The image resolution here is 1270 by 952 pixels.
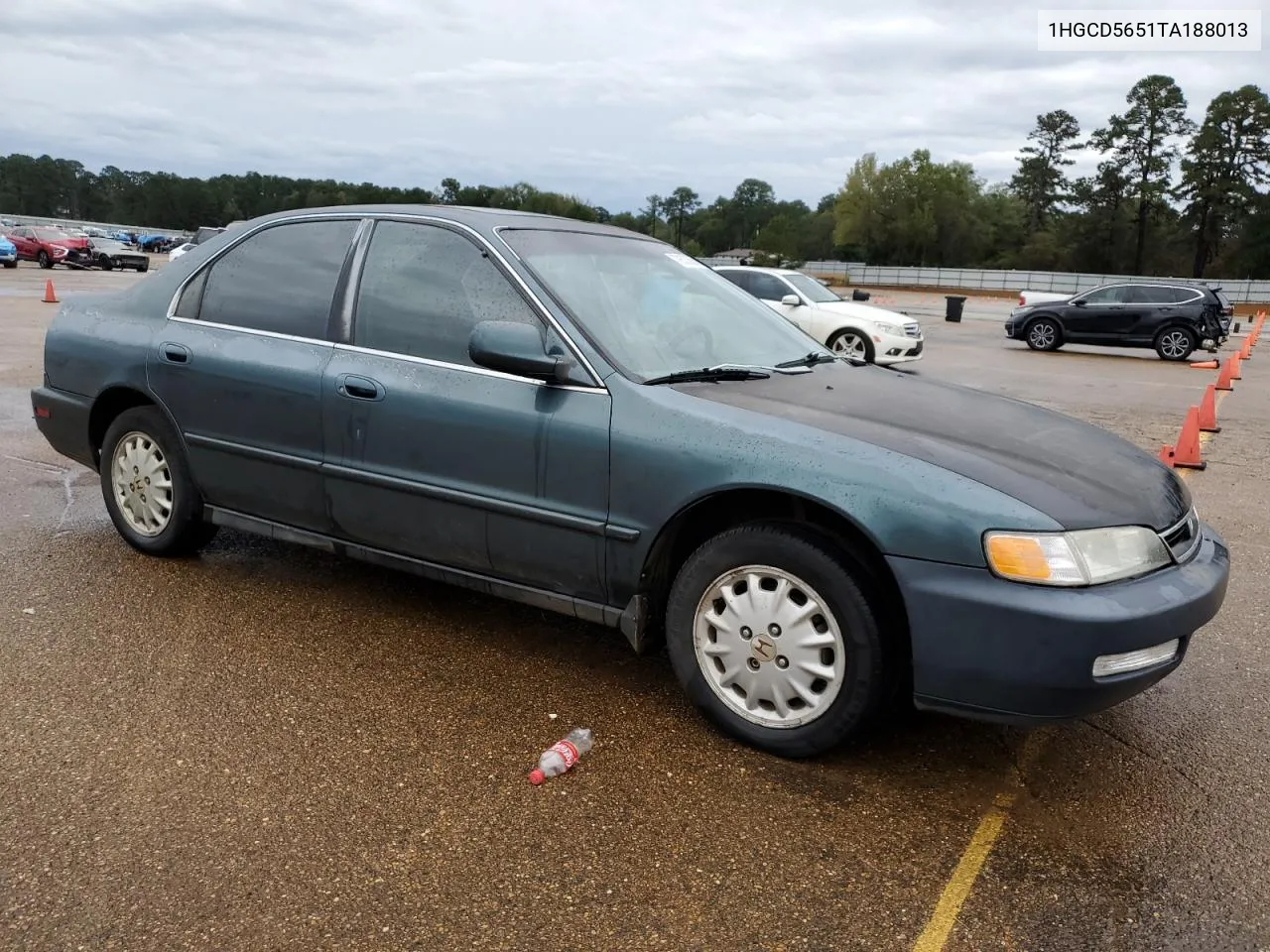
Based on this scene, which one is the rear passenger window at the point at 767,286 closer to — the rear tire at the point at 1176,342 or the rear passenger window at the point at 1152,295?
the rear passenger window at the point at 1152,295

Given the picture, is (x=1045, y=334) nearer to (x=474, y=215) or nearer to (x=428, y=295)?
(x=474, y=215)

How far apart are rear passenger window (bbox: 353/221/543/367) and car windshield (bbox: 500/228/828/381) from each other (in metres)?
0.15

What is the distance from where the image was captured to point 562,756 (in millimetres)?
3047

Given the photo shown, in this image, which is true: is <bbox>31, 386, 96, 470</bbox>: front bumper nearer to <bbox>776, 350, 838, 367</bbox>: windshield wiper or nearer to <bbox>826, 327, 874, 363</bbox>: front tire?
<bbox>776, 350, 838, 367</bbox>: windshield wiper

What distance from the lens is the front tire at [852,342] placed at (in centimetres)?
1511

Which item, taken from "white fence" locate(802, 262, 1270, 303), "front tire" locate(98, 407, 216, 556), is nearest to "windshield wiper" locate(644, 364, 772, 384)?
"front tire" locate(98, 407, 216, 556)

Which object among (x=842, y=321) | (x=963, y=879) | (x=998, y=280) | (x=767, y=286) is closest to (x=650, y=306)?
(x=963, y=879)

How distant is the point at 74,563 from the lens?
15.3 feet

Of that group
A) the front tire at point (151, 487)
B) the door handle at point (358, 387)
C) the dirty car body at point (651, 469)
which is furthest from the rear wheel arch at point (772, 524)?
the front tire at point (151, 487)

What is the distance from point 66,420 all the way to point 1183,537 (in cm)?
470

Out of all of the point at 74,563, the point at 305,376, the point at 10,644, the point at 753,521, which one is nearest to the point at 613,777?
the point at 753,521

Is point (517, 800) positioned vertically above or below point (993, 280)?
below

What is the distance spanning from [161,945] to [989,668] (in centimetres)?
211

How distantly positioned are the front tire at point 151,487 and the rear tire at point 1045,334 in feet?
62.0
